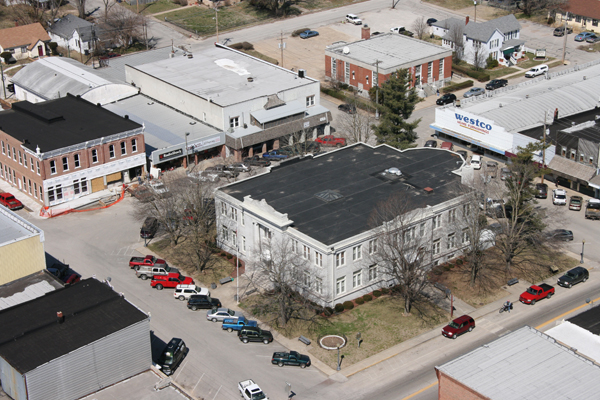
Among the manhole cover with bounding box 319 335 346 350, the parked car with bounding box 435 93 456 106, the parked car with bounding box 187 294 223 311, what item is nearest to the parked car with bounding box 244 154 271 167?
the parked car with bounding box 187 294 223 311

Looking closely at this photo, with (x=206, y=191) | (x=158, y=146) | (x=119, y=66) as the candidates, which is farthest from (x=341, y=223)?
(x=119, y=66)

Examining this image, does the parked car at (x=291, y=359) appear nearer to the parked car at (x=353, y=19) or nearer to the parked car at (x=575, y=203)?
the parked car at (x=575, y=203)

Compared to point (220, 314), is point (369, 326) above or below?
below

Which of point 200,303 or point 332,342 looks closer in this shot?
point 332,342

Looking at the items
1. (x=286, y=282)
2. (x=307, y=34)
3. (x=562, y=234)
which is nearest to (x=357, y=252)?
(x=286, y=282)

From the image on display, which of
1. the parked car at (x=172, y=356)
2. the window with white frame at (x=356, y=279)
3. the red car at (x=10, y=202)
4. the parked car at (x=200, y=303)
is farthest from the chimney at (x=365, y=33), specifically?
the parked car at (x=172, y=356)

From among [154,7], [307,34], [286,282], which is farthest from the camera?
[154,7]

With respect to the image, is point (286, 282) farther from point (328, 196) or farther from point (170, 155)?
point (170, 155)

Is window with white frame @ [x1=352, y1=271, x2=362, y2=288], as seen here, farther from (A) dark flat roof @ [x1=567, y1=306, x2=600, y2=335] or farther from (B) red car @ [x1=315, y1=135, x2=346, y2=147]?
(B) red car @ [x1=315, y1=135, x2=346, y2=147]
